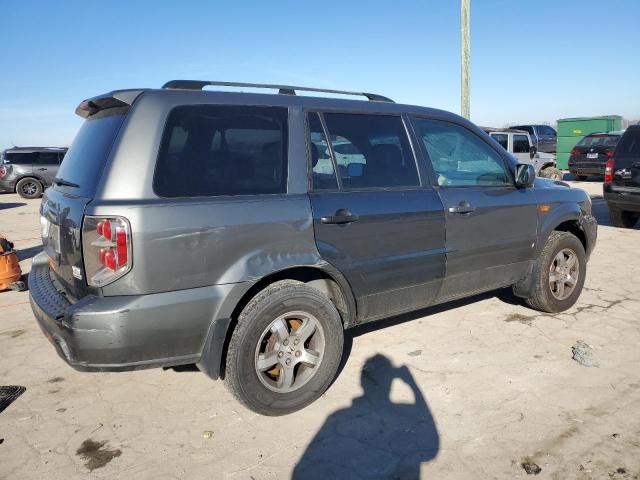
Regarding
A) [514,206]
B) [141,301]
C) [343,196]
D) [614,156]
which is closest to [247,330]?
[141,301]

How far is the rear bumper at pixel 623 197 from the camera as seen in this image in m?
8.12

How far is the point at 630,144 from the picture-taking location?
8.41m

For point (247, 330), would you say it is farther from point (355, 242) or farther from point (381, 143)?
point (381, 143)

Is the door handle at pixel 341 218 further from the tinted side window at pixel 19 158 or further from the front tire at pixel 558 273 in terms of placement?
the tinted side window at pixel 19 158

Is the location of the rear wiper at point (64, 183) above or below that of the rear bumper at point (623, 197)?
above

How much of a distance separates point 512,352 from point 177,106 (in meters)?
2.97

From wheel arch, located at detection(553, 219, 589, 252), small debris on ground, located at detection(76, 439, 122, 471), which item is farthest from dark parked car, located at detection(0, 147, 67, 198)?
wheel arch, located at detection(553, 219, 589, 252)

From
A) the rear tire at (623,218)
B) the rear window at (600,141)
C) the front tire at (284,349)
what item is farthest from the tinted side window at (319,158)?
the rear window at (600,141)

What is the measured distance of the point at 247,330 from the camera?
2.71 meters

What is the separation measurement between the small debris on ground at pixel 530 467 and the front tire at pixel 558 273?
2.17 meters

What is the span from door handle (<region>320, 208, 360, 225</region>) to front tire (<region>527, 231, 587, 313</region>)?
2.13 meters

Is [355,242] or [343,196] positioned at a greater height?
[343,196]

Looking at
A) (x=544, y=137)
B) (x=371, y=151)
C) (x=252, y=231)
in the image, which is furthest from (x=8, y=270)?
(x=544, y=137)

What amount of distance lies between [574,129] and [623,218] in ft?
44.2
